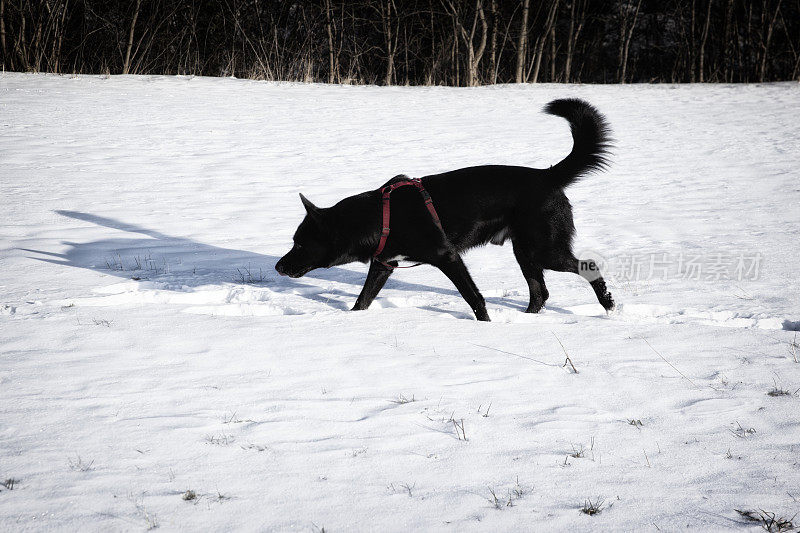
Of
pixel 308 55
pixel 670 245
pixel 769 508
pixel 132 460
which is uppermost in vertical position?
pixel 308 55

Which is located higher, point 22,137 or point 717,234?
point 22,137

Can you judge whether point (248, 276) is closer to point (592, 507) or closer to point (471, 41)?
point (592, 507)

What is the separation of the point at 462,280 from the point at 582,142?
4.27 feet

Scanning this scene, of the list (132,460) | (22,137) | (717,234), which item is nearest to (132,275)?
(132,460)

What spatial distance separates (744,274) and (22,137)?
33.1ft

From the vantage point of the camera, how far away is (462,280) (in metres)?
3.94

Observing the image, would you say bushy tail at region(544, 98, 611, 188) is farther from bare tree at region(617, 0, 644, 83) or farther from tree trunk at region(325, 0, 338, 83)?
bare tree at region(617, 0, 644, 83)

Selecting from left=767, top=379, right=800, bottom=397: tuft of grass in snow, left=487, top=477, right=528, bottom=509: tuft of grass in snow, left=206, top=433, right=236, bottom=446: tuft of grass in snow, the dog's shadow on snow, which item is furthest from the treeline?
left=487, top=477, right=528, bottom=509: tuft of grass in snow

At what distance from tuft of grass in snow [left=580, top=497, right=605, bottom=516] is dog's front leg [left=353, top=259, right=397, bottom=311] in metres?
2.48

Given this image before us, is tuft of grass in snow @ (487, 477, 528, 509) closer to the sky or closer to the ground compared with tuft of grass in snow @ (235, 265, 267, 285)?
closer to the ground

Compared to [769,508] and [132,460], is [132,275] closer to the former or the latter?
[132,460]

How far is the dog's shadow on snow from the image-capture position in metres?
4.64

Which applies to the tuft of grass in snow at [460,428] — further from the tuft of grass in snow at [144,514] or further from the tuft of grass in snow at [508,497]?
the tuft of grass in snow at [144,514]

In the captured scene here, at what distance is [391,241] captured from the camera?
3982 mm
